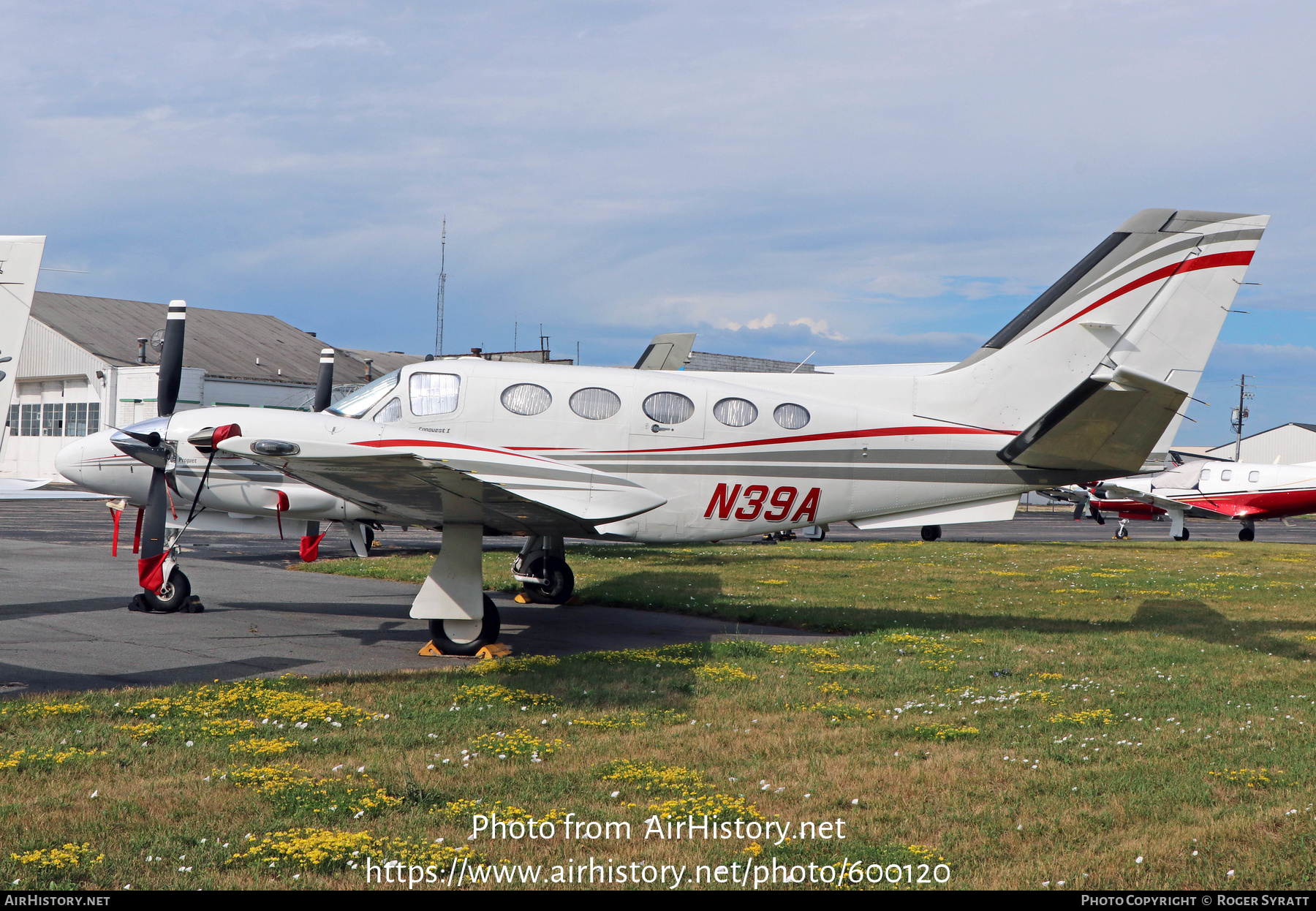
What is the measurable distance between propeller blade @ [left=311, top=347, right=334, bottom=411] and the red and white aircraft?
3020 cm

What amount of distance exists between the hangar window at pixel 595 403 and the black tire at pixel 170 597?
5.85 m

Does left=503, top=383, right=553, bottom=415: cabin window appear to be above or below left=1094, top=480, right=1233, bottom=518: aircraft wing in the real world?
above

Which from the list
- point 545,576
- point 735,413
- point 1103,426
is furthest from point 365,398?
point 1103,426

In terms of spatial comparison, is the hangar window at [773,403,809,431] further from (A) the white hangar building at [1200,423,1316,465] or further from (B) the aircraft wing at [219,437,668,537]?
(A) the white hangar building at [1200,423,1316,465]

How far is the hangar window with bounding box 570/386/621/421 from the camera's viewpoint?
11.5 metres

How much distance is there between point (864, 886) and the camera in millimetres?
4539

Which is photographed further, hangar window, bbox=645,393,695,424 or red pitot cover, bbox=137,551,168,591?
red pitot cover, bbox=137,551,168,591

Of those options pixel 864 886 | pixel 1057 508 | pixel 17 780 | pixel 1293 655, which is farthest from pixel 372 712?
pixel 1057 508

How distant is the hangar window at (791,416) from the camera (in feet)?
38.6

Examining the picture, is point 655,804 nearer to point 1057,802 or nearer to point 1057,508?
point 1057,802

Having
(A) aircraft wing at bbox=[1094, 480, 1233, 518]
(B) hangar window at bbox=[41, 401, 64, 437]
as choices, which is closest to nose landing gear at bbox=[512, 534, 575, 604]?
(A) aircraft wing at bbox=[1094, 480, 1233, 518]

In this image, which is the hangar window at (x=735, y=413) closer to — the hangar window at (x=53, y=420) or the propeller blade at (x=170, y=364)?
the propeller blade at (x=170, y=364)

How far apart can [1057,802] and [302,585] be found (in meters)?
13.2

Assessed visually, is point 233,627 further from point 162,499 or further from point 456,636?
point 456,636
